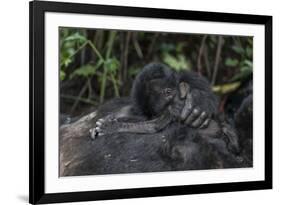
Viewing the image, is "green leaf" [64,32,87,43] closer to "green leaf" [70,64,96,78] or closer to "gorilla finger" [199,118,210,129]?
"green leaf" [70,64,96,78]

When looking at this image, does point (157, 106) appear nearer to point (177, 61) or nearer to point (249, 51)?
point (177, 61)

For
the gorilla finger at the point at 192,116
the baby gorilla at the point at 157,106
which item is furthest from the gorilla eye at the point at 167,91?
the gorilla finger at the point at 192,116

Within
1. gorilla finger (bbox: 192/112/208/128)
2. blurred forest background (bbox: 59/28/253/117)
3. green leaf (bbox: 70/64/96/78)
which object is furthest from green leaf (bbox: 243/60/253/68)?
green leaf (bbox: 70/64/96/78)

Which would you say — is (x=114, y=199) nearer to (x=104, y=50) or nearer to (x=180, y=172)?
(x=180, y=172)

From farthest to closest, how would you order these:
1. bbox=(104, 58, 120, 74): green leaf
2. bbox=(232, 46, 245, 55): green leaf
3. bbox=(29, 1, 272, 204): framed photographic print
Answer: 1. bbox=(232, 46, 245, 55): green leaf
2. bbox=(104, 58, 120, 74): green leaf
3. bbox=(29, 1, 272, 204): framed photographic print

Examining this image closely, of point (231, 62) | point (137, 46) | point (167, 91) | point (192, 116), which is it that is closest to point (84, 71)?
point (137, 46)

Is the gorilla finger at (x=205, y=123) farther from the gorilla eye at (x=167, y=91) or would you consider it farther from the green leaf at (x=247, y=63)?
the green leaf at (x=247, y=63)

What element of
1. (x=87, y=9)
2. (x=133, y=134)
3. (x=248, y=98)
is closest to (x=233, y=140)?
(x=248, y=98)
